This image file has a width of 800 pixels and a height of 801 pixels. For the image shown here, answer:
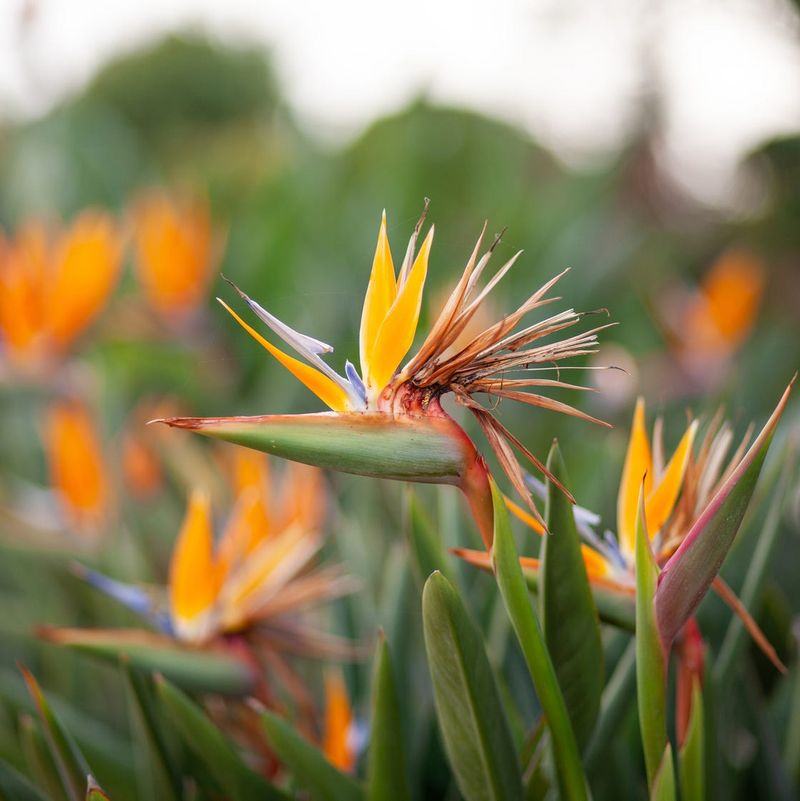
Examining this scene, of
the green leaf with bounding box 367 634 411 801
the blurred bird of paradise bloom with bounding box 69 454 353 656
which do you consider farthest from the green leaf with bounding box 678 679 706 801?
the blurred bird of paradise bloom with bounding box 69 454 353 656

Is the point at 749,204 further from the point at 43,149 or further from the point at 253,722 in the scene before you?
the point at 253,722

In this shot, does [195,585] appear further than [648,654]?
Yes

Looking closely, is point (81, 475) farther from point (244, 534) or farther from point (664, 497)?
point (664, 497)

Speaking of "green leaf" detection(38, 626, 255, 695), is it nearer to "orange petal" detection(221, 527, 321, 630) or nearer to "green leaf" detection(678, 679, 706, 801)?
"orange petal" detection(221, 527, 321, 630)

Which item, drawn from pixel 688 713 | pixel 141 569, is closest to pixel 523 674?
pixel 688 713

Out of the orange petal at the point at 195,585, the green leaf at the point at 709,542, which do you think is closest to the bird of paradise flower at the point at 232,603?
the orange petal at the point at 195,585

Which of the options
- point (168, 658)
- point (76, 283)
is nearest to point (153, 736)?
point (168, 658)
